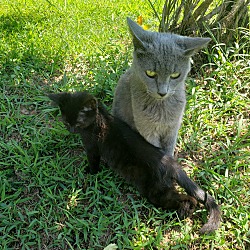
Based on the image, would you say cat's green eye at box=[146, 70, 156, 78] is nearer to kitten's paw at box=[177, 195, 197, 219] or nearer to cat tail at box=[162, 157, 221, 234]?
cat tail at box=[162, 157, 221, 234]

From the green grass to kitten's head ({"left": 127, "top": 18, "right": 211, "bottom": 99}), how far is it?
1002 mm

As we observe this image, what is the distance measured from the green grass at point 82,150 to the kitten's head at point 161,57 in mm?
1002

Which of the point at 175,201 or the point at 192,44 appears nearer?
the point at 192,44

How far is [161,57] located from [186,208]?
134 cm

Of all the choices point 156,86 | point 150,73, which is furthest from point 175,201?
point 150,73

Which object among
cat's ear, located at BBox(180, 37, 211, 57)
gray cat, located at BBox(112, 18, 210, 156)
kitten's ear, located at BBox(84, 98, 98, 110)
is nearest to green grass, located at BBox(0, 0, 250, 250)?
gray cat, located at BBox(112, 18, 210, 156)

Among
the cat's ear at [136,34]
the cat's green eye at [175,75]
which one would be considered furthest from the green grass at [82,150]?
the cat's ear at [136,34]

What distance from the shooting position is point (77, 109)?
2768 mm

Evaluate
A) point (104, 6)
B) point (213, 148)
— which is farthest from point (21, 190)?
point (104, 6)

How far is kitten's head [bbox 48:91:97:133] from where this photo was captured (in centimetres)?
277

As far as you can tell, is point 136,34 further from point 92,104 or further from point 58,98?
point 58,98

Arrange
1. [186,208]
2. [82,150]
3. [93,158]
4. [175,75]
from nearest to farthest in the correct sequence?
[175,75] → [186,208] → [93,158] → [82,150]

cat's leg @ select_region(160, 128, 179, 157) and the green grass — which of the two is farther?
cat's leg @ select_region(160, 128, 179, 157)

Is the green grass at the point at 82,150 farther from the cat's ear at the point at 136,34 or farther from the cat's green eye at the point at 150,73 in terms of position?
the cat's ear at the point at 136,34
